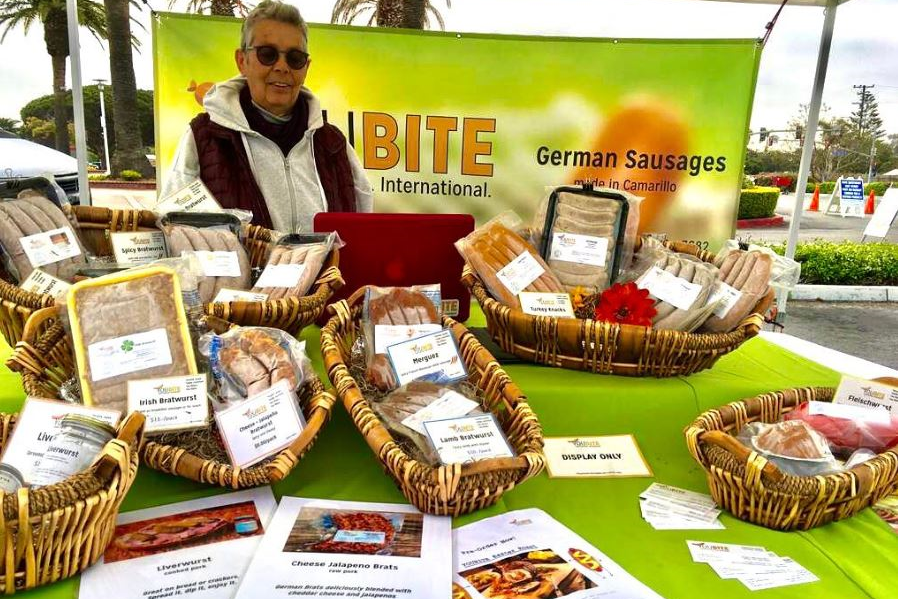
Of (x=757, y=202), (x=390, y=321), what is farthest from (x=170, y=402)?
(x=757, y=202)

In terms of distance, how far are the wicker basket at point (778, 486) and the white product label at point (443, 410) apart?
0.46 meters

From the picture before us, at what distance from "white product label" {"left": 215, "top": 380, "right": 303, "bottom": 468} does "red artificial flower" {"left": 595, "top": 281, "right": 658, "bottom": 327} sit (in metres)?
0.84

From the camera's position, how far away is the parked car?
5945 millimetres

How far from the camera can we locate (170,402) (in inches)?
43.9

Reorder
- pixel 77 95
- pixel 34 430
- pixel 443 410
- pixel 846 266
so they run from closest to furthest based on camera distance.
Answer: pixel 34 430
pixel 443 410
pixel 77 95
pixel 846 266

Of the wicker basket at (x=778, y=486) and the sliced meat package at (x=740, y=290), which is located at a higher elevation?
the sliced meat package at (x=740, y=290)

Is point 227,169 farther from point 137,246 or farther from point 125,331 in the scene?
point 125,331

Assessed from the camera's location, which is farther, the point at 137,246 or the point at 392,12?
the point at 392,12

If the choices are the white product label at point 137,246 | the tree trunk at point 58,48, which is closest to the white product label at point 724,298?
the white product label at point 137,246

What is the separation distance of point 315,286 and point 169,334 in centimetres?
44

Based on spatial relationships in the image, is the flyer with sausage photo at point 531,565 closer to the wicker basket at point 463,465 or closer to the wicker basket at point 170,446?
the wicker basket at point 463,465

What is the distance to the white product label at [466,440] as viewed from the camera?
108cm

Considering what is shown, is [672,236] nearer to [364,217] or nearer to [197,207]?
[364,217]

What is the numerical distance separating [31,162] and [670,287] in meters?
7.08
